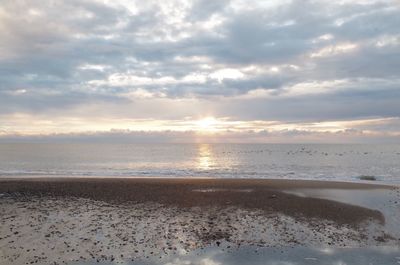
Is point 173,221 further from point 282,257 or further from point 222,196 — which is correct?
point 222,196

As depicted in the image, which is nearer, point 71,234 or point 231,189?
point 71,234

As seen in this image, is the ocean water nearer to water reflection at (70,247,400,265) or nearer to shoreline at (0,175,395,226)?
shoreline at (0,175,395,226)

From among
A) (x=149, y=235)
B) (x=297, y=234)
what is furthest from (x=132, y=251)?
(x=297, y=234)

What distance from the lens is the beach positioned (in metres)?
13.4

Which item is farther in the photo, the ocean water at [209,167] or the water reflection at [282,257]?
the ocean water at [209,167]

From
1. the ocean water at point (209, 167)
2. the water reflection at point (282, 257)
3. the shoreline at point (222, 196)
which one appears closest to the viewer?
the water reflection at point (282, 257)

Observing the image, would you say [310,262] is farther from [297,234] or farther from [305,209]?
[305,209]

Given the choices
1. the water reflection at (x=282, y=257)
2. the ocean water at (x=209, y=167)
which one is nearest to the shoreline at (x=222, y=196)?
the water reflection at (x=282, y=257)

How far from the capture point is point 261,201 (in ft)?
76.9

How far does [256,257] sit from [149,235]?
482cm

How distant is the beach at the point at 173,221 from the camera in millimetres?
13391

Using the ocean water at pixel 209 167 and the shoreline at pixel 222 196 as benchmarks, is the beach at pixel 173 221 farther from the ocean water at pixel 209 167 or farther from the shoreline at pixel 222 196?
the ocean water at pixel 209 167

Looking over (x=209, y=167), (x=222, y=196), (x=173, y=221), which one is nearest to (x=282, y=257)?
(x=173, y=221)

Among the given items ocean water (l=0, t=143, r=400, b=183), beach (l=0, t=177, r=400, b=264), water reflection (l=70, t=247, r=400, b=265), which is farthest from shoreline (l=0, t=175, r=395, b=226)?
ocean water (l=0, t=143, r=400, b=183)
